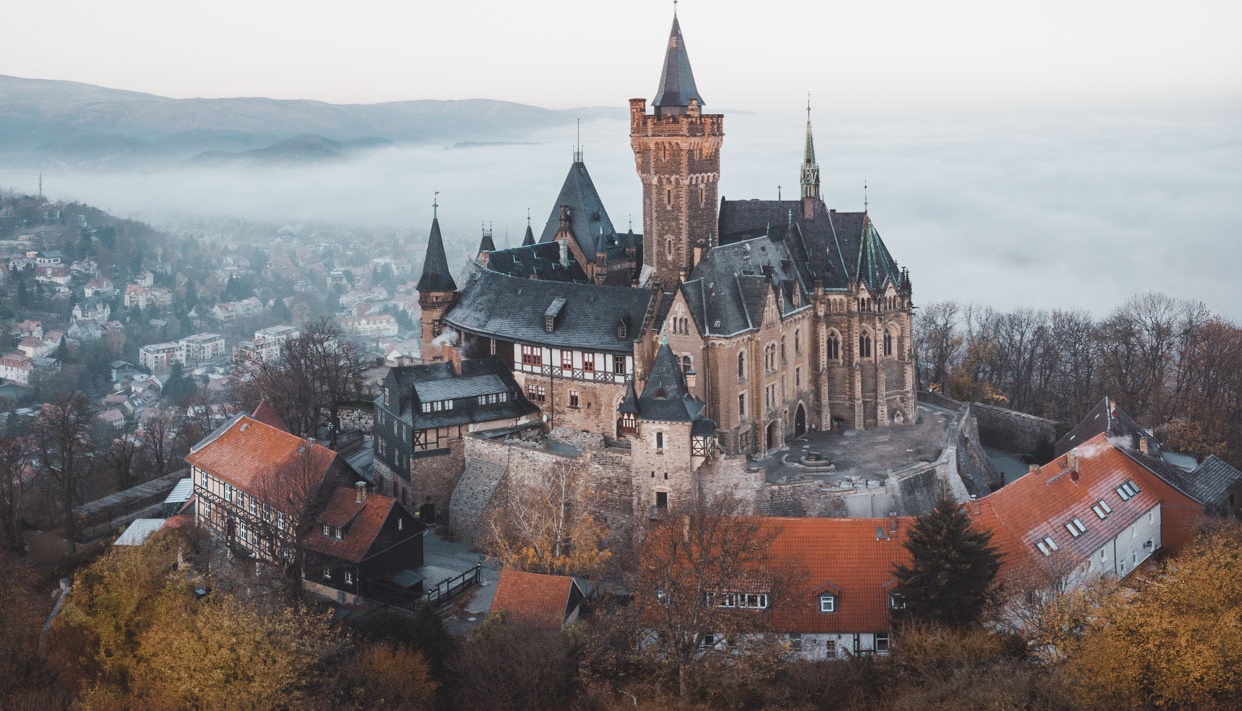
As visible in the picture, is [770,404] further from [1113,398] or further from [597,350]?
[1113,398]

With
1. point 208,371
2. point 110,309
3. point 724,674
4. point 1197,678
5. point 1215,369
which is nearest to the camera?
point 1197,678

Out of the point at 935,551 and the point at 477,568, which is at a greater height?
the point at 935,551

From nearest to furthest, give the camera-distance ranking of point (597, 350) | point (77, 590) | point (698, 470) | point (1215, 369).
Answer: point (77, 590), point (698, 470), point (597, 350), point (1215, 369)

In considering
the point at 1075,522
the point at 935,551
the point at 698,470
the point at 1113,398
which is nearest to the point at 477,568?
the point at 698,470

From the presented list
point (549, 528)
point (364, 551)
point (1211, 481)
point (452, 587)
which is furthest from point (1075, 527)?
point (364, 551)

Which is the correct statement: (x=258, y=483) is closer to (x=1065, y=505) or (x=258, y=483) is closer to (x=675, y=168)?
(x=675, y=168)

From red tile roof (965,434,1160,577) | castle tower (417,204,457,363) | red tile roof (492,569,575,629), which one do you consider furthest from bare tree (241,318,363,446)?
red tile roof (965,434,1160,577)
